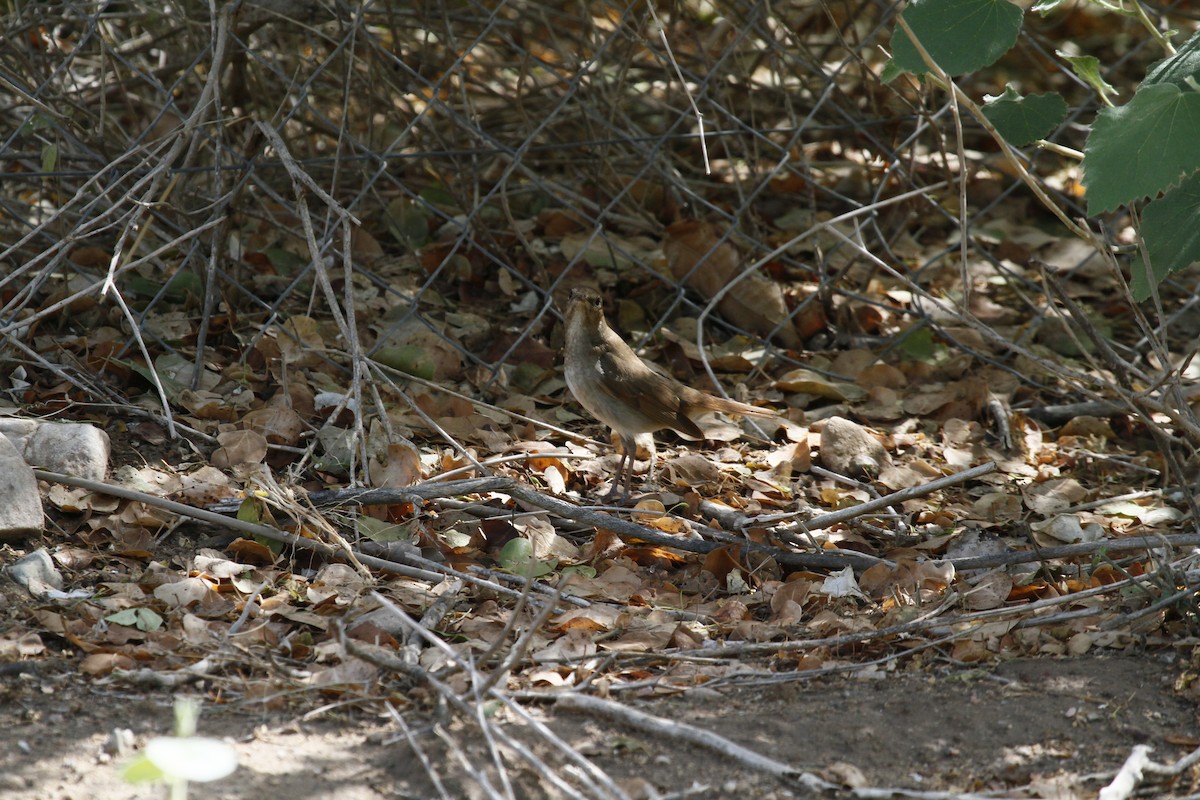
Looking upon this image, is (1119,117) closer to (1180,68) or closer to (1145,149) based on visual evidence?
(1145,149)

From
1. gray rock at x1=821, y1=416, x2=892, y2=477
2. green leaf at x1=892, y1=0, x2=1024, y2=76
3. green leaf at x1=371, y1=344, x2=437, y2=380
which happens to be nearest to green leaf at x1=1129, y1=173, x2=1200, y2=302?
green leaf at x1=892, y1=0, x2=1024, y2=76

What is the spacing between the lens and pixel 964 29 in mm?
3064

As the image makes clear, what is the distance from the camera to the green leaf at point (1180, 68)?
2.92 m

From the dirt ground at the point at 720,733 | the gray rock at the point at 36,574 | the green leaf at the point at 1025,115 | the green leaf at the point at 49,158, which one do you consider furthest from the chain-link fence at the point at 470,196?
the dirt ground at the point at 720,733

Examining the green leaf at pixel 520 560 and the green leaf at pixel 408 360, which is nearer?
the green leaf at pixel 520 560

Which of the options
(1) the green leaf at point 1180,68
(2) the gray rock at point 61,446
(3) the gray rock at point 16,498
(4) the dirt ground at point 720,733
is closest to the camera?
(4) the dirt ground at point 720,733

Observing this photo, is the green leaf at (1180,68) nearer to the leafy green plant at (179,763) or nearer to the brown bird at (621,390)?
the brown bird at (621,390)

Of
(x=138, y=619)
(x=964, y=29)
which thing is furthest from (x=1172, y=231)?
(x=138, y=619)

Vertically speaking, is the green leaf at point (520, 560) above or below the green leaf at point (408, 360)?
below

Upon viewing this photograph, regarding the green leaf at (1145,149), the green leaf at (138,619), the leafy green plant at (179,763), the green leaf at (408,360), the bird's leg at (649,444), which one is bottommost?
the bird's leg at (649,444)

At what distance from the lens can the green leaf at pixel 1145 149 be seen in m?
2.70

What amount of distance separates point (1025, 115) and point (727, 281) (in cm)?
205

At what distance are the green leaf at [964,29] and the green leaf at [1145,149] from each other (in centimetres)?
36

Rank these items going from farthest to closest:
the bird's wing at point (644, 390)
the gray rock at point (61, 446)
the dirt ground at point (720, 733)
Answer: the bird's wing at point (644, 390) < the gray rock at point (61, 446) < the dirt ground at point (720, 733)
